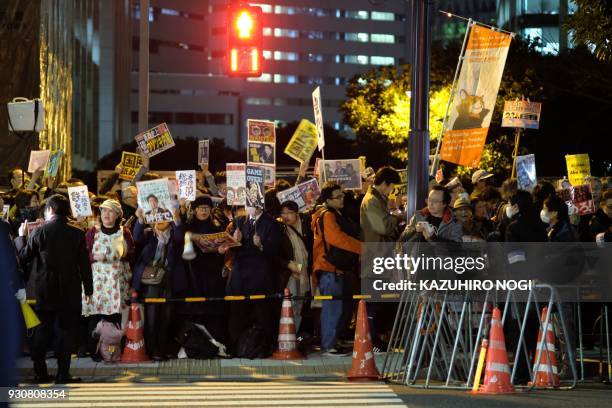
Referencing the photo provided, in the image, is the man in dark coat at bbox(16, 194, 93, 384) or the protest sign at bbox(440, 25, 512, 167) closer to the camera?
the man in dark coat at bbox(16, 194, 93, 384)

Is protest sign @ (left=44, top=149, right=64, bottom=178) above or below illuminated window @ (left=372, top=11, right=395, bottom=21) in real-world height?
below

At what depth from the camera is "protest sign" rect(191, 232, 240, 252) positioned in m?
13.4

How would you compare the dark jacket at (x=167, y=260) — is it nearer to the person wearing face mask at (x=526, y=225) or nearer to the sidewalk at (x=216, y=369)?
the sidewalk at (x=216, y=369)

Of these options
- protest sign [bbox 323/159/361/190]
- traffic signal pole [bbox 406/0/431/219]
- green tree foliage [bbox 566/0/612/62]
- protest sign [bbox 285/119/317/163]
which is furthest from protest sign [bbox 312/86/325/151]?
green tree foliage [bbox 566/0/612/62]

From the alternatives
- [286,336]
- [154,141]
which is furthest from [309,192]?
[154,141]

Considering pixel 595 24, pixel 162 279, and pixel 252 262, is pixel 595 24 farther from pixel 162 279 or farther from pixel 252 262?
pixel 162 279

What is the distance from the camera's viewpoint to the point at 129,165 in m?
18.3

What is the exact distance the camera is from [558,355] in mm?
12516

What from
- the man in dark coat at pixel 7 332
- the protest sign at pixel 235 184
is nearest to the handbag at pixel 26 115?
the protest sign at pixel 235 184

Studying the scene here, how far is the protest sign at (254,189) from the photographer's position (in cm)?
1393

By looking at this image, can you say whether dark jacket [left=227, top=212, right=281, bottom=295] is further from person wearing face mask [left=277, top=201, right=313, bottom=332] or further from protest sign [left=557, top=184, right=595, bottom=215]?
protest sign [left=557, top=184, right=595, bottom=215]

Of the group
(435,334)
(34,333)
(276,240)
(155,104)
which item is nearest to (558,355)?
(435,334)

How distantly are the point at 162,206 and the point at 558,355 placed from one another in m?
4.68

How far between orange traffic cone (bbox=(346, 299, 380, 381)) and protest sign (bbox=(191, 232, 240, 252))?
212 centimetres
